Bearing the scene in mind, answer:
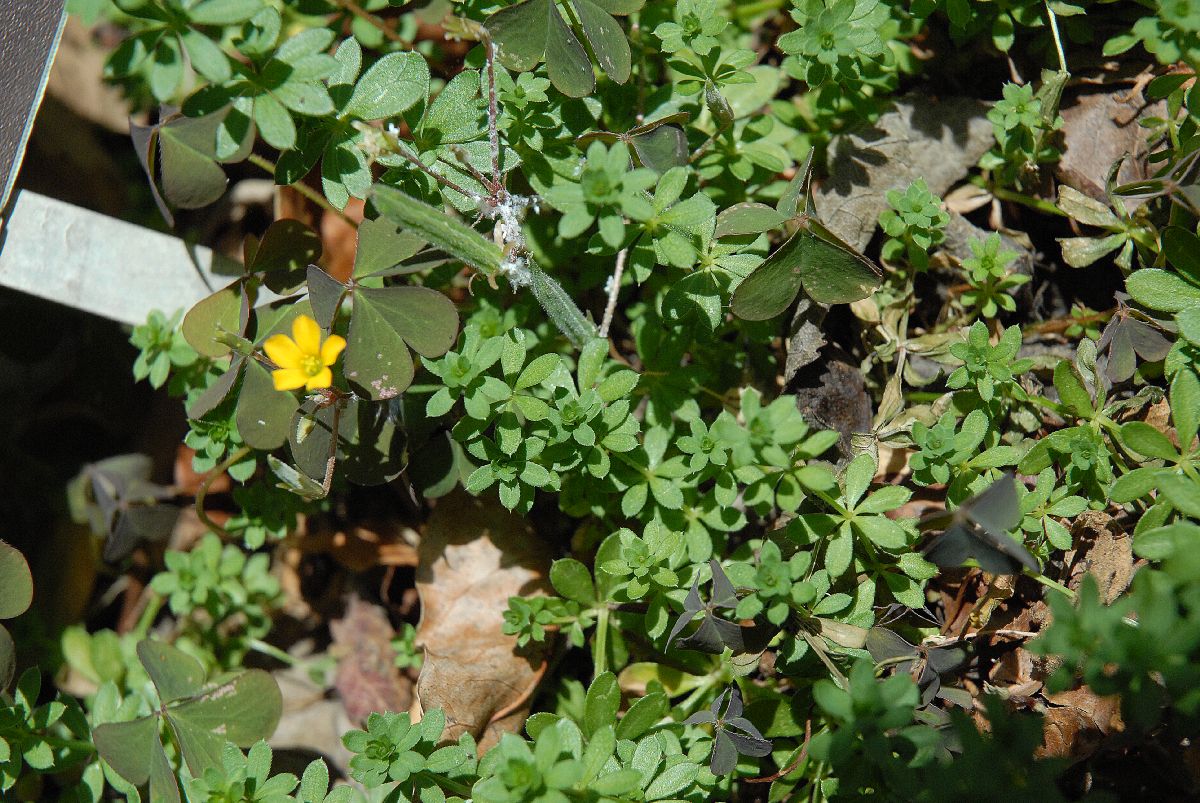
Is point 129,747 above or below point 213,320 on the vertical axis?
below

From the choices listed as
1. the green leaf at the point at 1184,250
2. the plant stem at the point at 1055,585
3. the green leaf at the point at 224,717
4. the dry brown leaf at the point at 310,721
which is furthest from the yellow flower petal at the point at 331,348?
the green leaf at the point at 1184,250

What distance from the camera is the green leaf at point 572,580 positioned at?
3.07 metres

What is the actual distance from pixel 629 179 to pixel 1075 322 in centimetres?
189

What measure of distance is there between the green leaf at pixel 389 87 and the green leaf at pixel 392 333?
1.98 ft

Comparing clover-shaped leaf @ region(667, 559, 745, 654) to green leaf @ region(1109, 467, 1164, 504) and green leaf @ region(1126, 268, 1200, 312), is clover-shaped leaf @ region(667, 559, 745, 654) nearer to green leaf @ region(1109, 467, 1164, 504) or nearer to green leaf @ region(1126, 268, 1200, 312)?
green leaf @ region(1109, 467, 1164, 504)

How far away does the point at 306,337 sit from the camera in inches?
113

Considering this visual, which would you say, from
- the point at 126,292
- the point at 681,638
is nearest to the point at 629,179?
the point at 681,638

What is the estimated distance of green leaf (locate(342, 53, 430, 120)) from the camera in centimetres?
288

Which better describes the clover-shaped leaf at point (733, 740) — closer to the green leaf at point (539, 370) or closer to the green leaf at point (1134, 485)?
the green leaf at point (539, 370)

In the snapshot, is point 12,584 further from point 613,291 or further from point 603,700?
point 613,291

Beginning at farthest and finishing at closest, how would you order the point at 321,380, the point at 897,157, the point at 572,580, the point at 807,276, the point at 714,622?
1. the point at 897,157
2. the point at 572,580
3. the point at 807,276
4. the point at 321,380
5. the point at 714,622

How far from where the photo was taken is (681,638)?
2.84m

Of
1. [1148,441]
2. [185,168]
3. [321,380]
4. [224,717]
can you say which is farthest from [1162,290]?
[224,717]

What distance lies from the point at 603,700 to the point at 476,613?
91 centimetres
